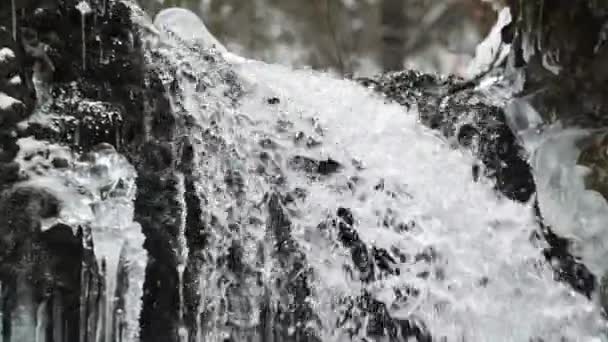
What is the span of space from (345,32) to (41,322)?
23.1 feet

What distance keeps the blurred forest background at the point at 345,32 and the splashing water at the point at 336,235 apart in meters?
5.50

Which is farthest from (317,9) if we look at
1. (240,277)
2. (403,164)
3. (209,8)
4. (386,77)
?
(240,277)

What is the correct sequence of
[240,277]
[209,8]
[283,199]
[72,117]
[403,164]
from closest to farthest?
[72,117]
[240,277]
[283,199]
[403,164]
[209,8]

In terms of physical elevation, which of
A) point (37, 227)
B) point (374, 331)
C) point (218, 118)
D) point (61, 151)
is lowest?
point (374, 331)

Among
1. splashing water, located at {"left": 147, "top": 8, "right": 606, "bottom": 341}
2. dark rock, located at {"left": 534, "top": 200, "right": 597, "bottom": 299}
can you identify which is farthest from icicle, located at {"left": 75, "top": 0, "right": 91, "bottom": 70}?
dark rock, located at {"left": 534, "top": 200, "right": 597, "bottom": 299}

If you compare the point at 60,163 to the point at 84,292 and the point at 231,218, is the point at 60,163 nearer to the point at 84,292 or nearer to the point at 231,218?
the point at 84,292

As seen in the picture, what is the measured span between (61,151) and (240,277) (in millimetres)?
792

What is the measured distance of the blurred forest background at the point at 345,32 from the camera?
8906mm

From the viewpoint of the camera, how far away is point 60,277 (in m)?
2.52

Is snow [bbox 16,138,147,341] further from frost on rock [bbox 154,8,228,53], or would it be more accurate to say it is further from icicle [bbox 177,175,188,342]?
frost on rock [bbox 154,8,228,53]

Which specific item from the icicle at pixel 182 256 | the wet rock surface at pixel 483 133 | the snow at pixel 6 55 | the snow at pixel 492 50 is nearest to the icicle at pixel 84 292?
the icicle at pixel 182 256

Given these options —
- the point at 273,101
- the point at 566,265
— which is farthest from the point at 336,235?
the point at 566,265

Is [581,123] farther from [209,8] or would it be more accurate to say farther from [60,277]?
[209,8]

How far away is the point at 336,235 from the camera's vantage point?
310 cm
